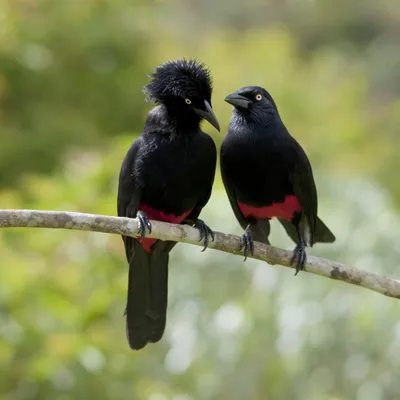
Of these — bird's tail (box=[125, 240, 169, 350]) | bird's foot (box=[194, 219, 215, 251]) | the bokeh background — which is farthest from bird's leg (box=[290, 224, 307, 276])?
the bokeh background

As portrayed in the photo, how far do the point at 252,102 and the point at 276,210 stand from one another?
1.86ft

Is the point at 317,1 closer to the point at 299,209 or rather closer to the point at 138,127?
the point at 138,127

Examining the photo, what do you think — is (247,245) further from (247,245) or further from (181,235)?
(181,235)

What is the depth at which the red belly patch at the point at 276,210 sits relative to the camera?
4.40 metres

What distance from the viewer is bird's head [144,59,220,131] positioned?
4.09m

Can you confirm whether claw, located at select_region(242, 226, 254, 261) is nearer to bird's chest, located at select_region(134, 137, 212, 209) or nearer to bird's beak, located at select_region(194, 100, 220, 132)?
bird's chest, located at select_region(134, 137, 212, 209)

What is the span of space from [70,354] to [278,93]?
4569 mm

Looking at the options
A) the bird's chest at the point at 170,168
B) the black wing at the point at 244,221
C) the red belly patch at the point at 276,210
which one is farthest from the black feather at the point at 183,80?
the red belly patch at the point at 276,210

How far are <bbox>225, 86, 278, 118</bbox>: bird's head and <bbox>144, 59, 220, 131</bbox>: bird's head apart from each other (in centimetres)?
31

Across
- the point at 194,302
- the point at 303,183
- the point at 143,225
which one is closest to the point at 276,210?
the point at 303,183

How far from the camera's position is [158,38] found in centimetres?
1048

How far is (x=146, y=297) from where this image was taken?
173 inches

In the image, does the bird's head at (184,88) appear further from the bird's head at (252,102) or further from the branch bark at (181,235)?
the branch bark at (181,235)

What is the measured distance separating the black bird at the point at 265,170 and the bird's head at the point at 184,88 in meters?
0.31
